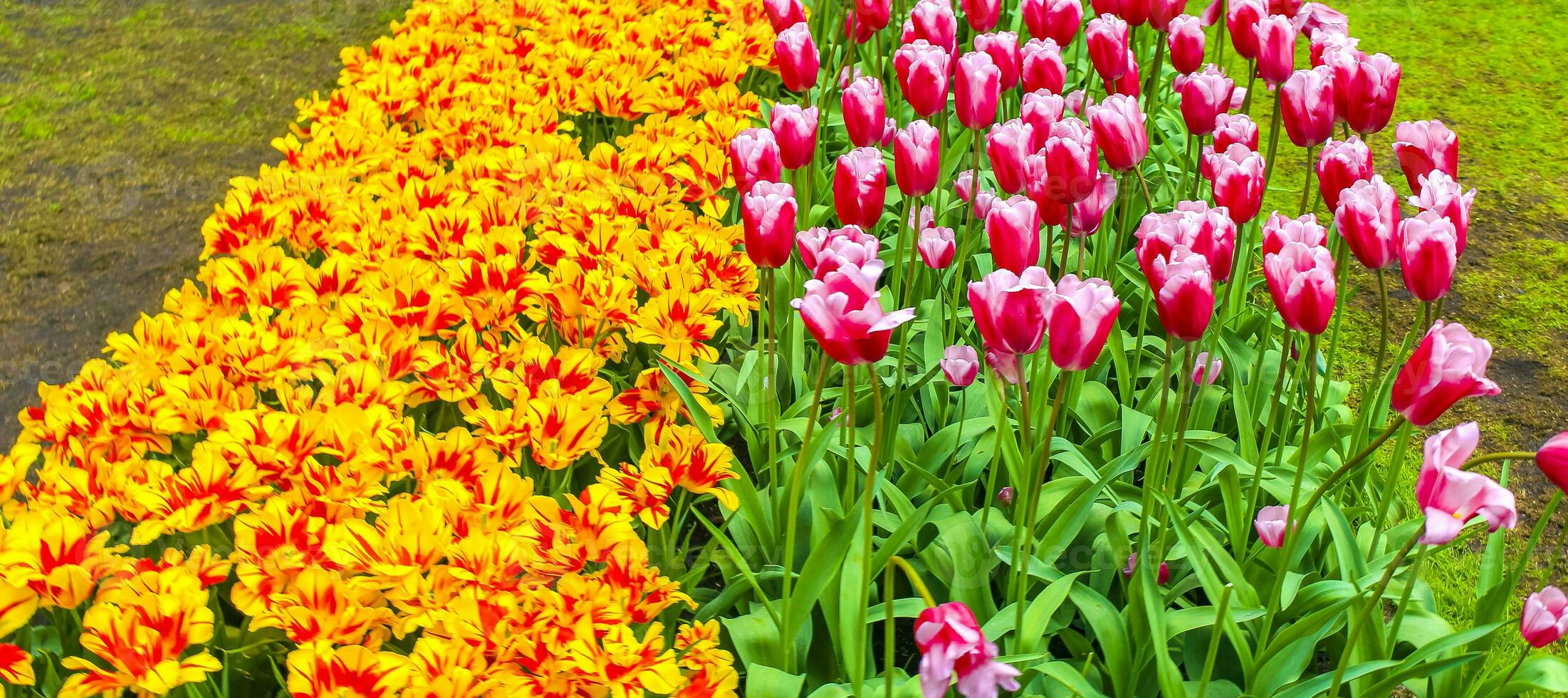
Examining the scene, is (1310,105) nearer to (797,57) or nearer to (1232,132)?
(1232,132)

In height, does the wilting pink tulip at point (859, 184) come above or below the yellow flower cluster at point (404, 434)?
above

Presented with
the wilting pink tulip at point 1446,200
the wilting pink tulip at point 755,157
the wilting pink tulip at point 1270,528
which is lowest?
the wilting pink tulip at point 1270,528

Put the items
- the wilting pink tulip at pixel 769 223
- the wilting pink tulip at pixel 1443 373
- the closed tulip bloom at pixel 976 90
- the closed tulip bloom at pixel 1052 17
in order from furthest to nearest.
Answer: the closed tulip bloom at pixel 1052 17, the closed tulip bloom at pixel 976 90, the wilting pink tulip at pixel 769 223, the wilting pink tulip at pixel 1443 373

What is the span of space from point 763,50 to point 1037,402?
Result: 1.65 m

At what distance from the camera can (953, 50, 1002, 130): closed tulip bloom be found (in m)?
2.03

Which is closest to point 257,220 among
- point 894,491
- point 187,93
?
point 894,491

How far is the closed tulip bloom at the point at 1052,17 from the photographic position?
95.3 inches

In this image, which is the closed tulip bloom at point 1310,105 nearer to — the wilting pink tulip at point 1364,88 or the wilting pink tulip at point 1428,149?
the wilting pink tulip at point 1364,88

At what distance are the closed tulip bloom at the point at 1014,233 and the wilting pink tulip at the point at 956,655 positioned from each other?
551 millimetres

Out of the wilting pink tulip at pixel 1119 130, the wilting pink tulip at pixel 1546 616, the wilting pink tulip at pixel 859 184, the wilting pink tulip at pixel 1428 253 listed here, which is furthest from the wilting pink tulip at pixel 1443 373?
the wilting pink tulip at pixel 859 184

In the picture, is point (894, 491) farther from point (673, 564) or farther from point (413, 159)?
point (413, 159)

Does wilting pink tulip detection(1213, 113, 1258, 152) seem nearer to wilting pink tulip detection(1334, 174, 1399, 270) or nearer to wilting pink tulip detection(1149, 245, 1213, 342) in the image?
wilting pink tulip detection(1334, 174, 1399, 270)

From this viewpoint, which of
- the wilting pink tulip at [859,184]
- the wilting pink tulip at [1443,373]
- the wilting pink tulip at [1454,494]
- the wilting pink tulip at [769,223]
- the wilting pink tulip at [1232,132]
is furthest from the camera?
the wilting pink tulip at [1232,132]

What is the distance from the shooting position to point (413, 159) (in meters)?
2.57
